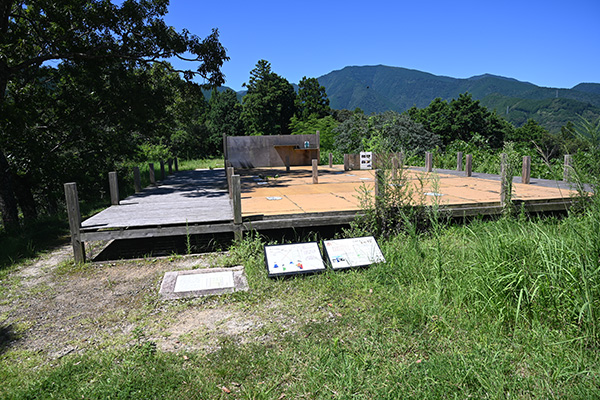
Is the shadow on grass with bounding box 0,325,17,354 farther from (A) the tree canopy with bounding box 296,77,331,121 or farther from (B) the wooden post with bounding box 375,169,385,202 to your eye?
(A) the tree canopy with bounding box 296,77,331,121

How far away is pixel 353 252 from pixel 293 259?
28.9 inches

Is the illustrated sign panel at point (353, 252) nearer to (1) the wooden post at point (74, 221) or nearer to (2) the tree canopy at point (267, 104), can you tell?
(1) the wooden post at point (74, 221)

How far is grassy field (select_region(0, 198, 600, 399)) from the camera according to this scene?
252 cm

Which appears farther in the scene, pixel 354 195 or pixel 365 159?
pixel 365 159

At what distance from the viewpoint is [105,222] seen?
6.02 metres

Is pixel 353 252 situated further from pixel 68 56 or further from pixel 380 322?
pixel 68 56

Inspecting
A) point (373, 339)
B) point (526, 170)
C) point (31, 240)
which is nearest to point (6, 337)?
point (373, 339)

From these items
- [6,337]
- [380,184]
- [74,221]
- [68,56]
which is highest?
[68,56]

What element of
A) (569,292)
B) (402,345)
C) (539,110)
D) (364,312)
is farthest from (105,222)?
(539,110)

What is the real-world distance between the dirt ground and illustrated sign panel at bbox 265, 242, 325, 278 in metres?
0.74

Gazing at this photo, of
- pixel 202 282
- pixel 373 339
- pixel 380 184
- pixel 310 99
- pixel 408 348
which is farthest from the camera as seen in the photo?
pixel 310 99

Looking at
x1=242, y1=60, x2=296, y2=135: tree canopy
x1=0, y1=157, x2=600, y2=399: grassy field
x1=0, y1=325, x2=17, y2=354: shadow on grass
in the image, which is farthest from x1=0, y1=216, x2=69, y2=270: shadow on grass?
x1=242, y1=60, x2=296, y2=135: tree canopy

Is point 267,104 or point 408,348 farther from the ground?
point 267,104

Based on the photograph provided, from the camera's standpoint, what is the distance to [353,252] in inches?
190
